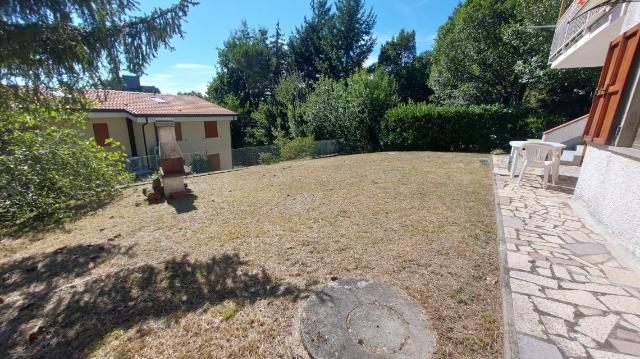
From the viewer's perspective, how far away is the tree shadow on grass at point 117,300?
7.34 ft

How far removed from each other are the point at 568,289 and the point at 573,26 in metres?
7.43

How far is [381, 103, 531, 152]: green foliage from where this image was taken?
13.4 meters

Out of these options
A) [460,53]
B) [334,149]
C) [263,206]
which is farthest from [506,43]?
[263,206]

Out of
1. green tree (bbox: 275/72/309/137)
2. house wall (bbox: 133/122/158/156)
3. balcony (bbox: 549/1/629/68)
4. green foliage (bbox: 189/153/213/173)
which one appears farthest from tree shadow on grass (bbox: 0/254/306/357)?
green tree (bbox: 275/72/309/137)

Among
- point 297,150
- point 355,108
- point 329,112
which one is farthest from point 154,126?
point 355,108

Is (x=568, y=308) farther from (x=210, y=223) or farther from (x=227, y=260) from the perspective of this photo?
(x=210, y=223)

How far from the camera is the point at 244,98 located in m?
30.0

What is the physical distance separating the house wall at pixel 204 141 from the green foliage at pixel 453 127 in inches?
405

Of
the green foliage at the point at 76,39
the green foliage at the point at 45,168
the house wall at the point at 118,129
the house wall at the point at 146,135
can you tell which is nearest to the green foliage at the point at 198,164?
the house wall at the point at 146,135

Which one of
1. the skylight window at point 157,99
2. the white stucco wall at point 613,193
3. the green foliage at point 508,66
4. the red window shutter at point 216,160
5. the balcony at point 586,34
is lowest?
the red window shutter at point 216,160

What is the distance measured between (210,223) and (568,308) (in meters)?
4.64

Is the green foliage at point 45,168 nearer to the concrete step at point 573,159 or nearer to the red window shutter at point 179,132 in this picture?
the red window shutter at point 179,132

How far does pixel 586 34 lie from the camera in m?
5.86

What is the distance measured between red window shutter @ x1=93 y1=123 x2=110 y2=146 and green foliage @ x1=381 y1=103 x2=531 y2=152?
1441 cm
